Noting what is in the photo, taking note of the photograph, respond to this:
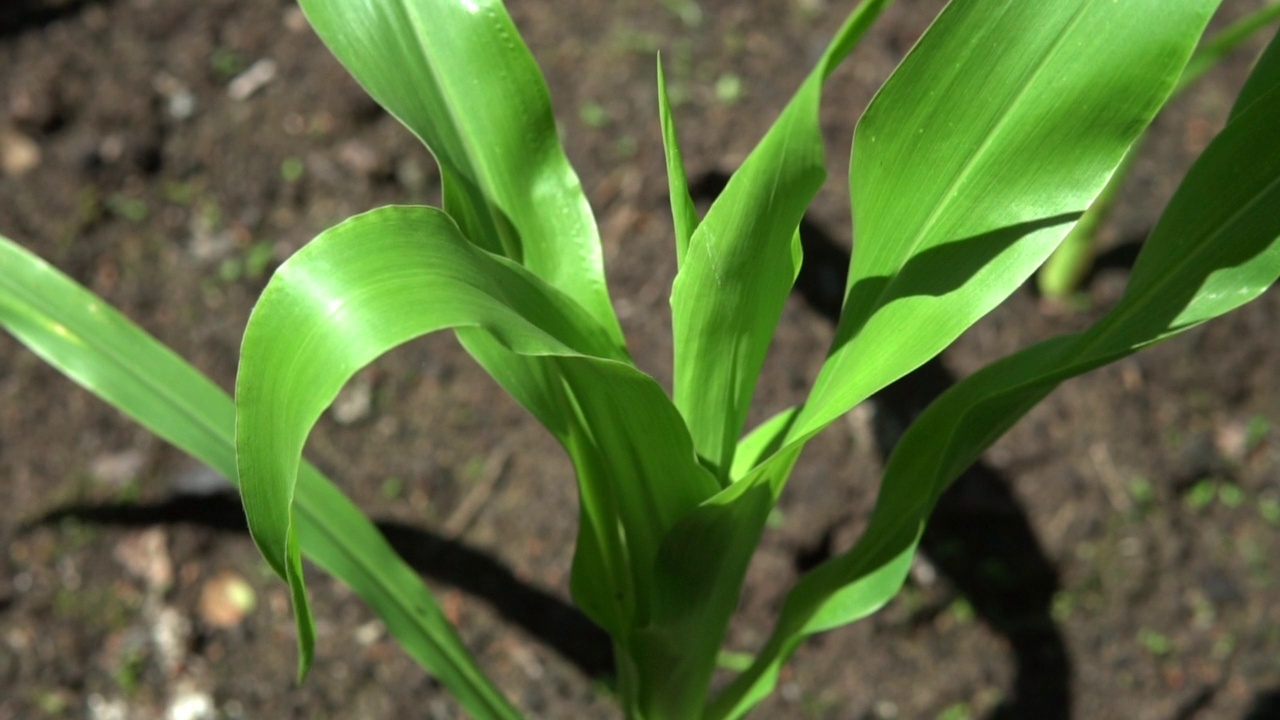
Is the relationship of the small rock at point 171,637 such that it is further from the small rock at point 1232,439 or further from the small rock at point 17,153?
the small rock at point 1232,439

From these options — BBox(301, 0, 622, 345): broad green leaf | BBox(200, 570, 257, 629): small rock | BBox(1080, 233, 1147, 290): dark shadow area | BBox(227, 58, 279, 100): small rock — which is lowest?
BBox(200, 570, 257, 629): small rock

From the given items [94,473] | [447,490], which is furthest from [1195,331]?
[94,473]

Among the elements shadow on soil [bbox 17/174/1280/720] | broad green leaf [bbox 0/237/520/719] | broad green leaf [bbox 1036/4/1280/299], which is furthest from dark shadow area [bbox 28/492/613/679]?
broad green leaf [bbox 1036/4/1280/299]

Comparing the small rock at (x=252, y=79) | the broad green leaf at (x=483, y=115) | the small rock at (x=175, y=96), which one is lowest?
the small rock at (x=175, y=96)

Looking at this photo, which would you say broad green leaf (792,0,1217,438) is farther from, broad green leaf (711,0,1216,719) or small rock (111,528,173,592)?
small rock (111,528,173,592)

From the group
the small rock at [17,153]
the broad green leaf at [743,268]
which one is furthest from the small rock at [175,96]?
the broad green leaf at [743,268]

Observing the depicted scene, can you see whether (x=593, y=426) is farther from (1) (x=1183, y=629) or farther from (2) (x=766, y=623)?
(1) (x=1183, y=629)

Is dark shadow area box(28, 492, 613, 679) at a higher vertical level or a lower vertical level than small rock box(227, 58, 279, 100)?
lower
